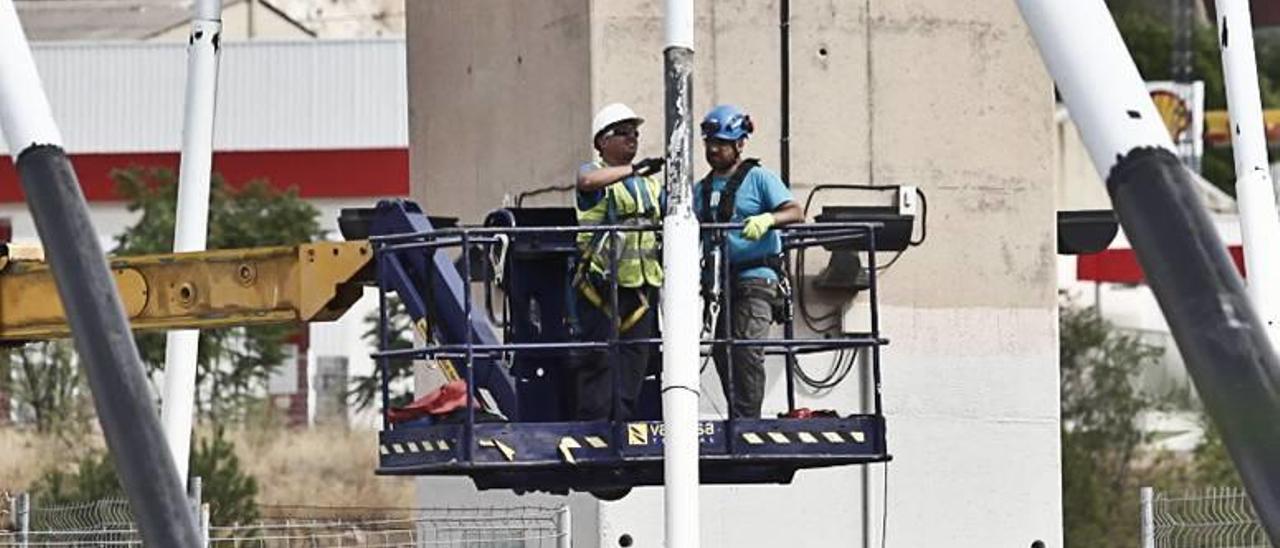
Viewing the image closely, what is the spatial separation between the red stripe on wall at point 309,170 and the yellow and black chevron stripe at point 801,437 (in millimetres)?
48824

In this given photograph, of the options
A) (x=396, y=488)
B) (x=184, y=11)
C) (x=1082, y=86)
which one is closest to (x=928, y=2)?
(x=1082, y=86)

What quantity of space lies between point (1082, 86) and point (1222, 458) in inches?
1440

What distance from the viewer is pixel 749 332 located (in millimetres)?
15195

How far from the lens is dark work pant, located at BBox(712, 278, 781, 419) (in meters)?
15.2

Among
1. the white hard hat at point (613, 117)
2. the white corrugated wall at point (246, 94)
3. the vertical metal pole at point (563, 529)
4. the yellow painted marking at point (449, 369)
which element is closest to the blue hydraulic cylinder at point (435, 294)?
the yellow painted marking at point (449, 369)

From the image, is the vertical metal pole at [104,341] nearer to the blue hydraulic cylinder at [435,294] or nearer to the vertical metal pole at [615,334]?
the vertical metal pole at [615,334]

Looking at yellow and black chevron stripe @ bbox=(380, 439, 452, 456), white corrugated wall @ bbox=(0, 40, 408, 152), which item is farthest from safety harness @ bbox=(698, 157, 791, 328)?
white corrugated wall @ bbox=(0, 40, 408, 152)

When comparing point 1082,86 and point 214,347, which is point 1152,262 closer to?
point 1082,86

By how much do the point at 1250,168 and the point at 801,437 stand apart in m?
3.19

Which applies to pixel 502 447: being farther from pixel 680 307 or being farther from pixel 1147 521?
pixel 1147 521

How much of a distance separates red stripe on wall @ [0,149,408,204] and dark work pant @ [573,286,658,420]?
48.7m

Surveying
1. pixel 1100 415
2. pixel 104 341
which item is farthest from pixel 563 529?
pixel 1100 415

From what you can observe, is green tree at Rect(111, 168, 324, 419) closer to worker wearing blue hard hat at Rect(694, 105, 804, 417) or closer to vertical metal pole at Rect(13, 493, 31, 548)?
vertical metal pole at Rect(13, 493, 31, 548)

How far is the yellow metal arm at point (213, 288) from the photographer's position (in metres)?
15.4
